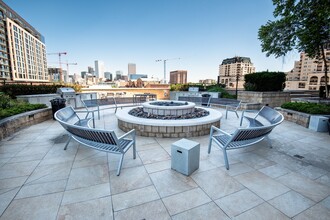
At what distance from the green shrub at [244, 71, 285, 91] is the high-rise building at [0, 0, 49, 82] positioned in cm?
5959

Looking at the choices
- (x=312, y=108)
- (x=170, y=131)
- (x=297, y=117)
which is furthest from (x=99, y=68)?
(x=312, y=108)

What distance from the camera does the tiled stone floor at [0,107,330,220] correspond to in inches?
75.5

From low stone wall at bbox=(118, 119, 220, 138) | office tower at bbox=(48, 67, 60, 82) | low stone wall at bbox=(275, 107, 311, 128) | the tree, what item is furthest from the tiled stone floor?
office tower at bbox=(48, 67, 60, 82)

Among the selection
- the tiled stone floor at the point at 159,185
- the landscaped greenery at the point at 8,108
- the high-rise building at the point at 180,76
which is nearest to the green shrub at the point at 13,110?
the landscaped greenery at the point at 8,108

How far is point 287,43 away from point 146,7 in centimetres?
1094

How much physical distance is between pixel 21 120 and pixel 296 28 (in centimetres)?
1518

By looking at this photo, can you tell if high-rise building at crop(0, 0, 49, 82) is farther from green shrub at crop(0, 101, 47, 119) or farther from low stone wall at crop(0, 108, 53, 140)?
low stone wall at crop(0, 108, 53, 140)

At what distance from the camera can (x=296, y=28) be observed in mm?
9797

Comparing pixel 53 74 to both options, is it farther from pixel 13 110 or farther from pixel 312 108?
pixel 312 108

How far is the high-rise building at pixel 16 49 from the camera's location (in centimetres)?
4856

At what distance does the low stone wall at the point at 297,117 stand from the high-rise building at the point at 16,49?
6134 cm

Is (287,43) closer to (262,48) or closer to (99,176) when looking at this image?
(262,48)

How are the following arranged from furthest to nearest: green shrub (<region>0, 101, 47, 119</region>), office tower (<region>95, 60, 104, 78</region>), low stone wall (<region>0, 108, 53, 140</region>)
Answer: office tower (<region>95, 60, 104, 78</region>) < green shrub (<region>0, 101, 47, 119</region>) < low stone wall (<region>0, 108, 53, 140</region>)

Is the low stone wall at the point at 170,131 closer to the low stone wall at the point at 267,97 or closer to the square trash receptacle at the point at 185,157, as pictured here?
the square trash receptacle at the point at 185,157
